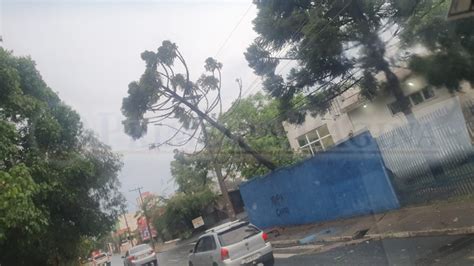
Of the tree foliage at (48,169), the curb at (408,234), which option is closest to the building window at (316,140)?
the curb at (408,234)

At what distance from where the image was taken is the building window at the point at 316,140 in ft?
89.7

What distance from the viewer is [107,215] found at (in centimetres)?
1556

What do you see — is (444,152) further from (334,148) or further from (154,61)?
(154,61)

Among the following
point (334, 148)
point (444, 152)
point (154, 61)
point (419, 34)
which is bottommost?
point (444, 152)

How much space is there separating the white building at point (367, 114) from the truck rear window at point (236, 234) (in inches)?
250

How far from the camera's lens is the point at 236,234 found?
9719 millimetres

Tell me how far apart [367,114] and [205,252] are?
14.9 meters

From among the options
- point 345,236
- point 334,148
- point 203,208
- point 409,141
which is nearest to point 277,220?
point 334,148

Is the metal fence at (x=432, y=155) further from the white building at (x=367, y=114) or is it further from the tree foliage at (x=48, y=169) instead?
the tree foliage at (x=48, y=169)

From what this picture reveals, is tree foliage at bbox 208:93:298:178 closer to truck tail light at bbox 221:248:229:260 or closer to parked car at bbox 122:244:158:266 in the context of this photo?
parked car at bbox 122:244:158:266

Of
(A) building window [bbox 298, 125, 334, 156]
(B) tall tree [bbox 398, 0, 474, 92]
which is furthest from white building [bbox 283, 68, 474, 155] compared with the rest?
(B) tall tree [bbox 398, 0, 474, 92]

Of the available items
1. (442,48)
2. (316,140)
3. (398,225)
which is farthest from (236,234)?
(316,140)

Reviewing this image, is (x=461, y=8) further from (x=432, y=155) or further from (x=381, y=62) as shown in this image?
(x=432, y=155)

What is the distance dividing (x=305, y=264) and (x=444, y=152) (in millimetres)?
5335
